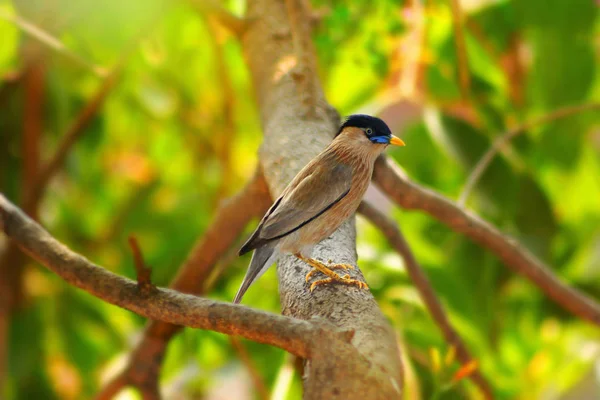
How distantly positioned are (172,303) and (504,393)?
1575 mm

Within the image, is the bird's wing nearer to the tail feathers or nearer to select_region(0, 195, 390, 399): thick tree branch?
the tail feathers

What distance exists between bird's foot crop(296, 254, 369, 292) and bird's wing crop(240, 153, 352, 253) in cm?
7

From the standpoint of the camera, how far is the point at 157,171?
124 inches

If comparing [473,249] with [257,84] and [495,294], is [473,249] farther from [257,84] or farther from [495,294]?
[257,84]

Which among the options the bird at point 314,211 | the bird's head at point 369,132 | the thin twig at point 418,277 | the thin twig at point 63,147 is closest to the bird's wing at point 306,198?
the bird at point 314,211

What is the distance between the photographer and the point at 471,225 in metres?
1.63

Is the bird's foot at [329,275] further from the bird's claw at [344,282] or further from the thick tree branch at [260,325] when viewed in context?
the thick tree branch at [260,325]

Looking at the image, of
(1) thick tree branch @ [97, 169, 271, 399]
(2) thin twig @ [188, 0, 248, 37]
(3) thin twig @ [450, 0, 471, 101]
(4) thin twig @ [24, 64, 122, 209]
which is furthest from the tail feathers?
(4) thin twig @ [24, 64, 122, 209]

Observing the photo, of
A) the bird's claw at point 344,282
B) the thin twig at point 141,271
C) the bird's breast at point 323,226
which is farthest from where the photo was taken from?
the bird's breast at point 323,226

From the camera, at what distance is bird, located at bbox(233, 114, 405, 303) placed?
1122 millimetres

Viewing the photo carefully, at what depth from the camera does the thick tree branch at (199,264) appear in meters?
1.59

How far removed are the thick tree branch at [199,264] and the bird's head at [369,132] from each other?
0.89ft

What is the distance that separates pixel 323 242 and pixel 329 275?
0.59 ft

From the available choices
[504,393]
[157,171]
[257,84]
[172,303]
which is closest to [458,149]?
[257,84]
